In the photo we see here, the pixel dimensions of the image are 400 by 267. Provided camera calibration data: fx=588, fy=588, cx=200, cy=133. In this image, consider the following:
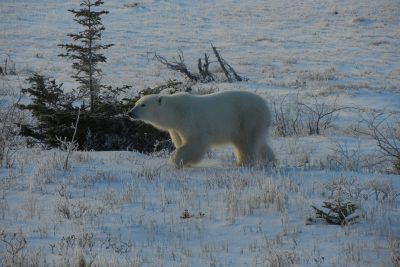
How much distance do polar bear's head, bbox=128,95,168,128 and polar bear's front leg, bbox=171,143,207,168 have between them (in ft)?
1.79

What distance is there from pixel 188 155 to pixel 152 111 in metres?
0.90

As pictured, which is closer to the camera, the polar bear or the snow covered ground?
the snow covered ground

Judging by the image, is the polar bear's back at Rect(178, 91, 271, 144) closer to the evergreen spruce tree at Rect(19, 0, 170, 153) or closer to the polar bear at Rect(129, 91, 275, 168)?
the polar bear at Rect(129, 91, 275, 168)

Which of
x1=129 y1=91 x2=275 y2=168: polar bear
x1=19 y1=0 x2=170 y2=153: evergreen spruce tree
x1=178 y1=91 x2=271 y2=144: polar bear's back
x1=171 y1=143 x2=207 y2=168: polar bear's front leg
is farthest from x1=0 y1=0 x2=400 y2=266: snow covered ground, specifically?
x1=19 y1=0 x2=170 y2=153: evergreen spruce tree

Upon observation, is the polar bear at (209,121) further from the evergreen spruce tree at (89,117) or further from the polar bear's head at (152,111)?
the evergreen spruce tree at (89,117)

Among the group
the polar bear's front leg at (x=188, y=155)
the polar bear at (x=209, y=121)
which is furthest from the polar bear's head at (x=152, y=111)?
the polar bear's front leg at (x=188, y=155)

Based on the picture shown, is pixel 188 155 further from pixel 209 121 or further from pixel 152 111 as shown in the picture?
pixel 152 111

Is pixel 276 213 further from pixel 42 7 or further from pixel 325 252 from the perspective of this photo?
pixel 42 7

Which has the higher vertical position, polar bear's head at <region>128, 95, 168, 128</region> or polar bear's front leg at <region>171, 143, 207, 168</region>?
polar bear's head at <region>128, 95, 168, 128</region>

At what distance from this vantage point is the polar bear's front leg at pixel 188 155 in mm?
8094

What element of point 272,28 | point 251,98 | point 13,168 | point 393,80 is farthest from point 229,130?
point 272,28

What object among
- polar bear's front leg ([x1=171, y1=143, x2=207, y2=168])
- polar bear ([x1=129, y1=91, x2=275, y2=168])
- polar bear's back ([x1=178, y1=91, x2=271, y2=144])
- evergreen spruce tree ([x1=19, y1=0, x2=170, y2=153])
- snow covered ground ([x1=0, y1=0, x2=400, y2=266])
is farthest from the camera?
evergreen spruce tree ([x1=19, y1=0, x2=170, y2=153])

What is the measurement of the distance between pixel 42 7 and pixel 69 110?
44.3 metres

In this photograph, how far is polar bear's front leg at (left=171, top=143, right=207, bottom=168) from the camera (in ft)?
26.6
